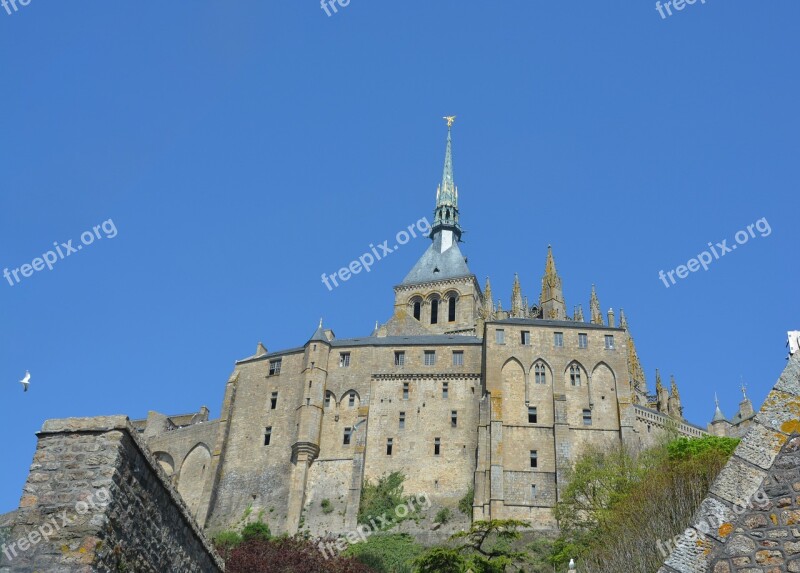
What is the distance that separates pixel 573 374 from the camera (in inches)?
2516

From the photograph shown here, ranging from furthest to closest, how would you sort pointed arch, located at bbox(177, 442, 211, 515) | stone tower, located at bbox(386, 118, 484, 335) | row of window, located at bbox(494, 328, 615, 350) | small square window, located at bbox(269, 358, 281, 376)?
stone tower, located at bbox(386, 118, 484, 335) < small square window, located at bbox(269, 358, 281, 376) < pointed arch, located at bbox(177, 442, 211, 515) < row of window, located at bbox(494, 328, 615, 350)

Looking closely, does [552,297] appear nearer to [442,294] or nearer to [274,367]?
[442,294]

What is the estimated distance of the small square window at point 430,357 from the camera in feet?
219

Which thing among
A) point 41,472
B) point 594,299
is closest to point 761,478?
point 41,472

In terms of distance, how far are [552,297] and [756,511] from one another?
3324 inches

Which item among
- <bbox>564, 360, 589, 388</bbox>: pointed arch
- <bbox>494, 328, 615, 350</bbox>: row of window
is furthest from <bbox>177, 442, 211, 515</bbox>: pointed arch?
<bbox>564, 360, 589, 388</bbox>: pointed arch

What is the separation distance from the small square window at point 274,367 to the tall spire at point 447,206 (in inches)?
1992

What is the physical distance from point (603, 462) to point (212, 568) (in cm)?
4815

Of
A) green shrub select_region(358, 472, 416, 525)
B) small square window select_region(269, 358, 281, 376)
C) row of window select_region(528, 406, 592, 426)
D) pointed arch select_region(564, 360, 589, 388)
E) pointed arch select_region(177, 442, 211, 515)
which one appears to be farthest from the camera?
small square window select_region(269, 358, 281, 376)

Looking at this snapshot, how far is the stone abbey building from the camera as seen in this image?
6003 cm

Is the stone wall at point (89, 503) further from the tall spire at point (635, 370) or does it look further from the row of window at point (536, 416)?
the tall spire at point (635, 370)

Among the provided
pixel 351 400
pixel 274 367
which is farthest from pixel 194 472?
pixel 351 400

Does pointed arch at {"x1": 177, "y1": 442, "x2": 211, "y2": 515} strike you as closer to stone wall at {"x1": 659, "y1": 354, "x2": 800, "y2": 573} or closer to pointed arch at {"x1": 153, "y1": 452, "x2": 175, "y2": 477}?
pointed arch at {"x1": 153, "y1": 452, "x2": 175, "y2": 477}

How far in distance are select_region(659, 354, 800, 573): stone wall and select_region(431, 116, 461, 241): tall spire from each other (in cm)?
11015
